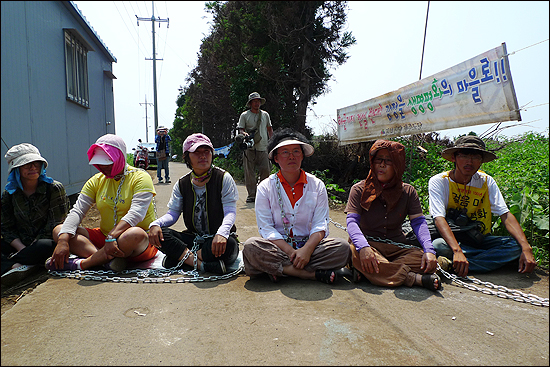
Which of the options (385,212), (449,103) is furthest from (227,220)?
(449,103)

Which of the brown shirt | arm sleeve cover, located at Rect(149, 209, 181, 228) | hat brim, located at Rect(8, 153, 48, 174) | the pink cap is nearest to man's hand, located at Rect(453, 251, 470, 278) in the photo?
the brown shirt

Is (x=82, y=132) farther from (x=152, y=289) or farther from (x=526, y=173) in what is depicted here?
(x=526, y=173)

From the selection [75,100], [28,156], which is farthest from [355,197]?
[75,100]

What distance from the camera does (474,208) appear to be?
3490 millimetres

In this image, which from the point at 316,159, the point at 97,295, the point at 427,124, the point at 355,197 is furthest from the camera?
the point at 316,159

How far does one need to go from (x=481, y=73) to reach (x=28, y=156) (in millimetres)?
4877

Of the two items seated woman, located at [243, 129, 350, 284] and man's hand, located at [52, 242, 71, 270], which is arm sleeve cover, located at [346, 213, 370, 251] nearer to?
seated woman, located at [243, 129, 350, 284]

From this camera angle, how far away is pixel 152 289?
306 centimetres

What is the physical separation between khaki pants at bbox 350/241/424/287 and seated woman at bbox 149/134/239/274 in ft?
3.99

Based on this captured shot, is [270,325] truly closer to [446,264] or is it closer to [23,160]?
[446,264]

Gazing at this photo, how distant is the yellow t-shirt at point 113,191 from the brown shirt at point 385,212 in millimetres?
1920

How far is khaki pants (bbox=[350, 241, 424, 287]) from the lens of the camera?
9.86 ft

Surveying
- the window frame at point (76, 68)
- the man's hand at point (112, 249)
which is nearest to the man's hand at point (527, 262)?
the man's hand at point (112, 249)

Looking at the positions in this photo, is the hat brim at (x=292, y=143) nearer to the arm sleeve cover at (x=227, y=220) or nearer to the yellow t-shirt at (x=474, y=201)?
the arm sleeve cover at (x=227, y=220)
